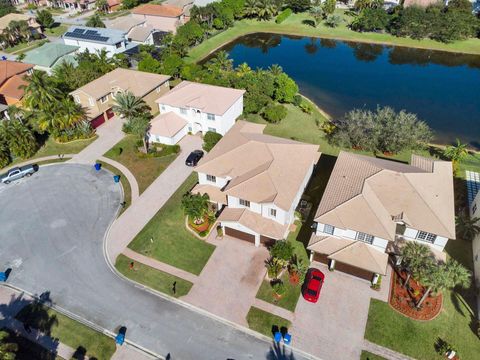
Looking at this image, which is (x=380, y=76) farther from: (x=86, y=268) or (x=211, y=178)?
(x=86, y=268)

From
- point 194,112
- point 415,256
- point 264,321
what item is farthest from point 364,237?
point 194,112

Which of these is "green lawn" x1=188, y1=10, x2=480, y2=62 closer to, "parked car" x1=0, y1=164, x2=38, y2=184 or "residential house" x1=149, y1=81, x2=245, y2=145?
"residential house" x1=149, y1=81, x2=245, y2=145

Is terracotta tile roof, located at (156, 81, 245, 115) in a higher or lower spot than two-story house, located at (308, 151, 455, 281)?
higher

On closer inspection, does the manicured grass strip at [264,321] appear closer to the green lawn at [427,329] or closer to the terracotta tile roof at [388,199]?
the green lawn at [427,329]

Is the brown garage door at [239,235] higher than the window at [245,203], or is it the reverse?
the window at [245,203]

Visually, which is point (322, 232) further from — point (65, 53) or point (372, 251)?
point (65, 53)

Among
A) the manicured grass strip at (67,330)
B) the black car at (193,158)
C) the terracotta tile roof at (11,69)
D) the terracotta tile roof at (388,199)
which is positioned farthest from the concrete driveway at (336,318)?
the terracotta tile roof at (11,69)

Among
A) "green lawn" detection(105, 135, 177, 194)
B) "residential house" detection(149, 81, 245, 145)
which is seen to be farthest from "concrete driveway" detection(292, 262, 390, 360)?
"residential house" detection(149, 81, 245, 145)

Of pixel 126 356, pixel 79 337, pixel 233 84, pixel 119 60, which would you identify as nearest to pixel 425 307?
pixel 126 356
